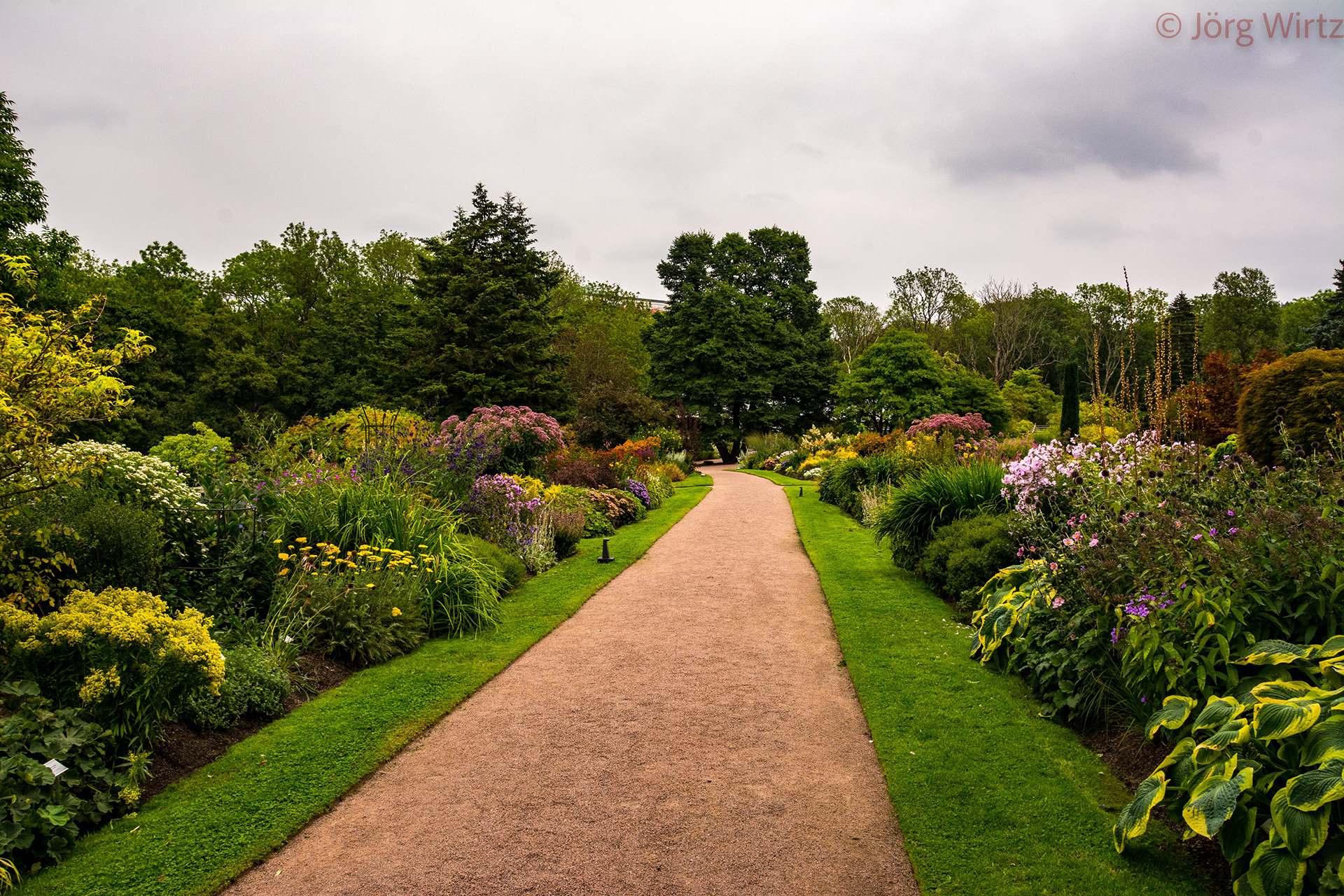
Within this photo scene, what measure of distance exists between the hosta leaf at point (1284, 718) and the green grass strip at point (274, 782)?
4227 millimetres

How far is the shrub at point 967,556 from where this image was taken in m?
6.80

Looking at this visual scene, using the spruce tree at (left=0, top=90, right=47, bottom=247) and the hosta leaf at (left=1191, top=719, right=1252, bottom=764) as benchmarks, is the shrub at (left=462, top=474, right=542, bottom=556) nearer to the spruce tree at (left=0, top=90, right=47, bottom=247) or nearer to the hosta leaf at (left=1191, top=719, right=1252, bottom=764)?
the hosta leaf at (left=1191, top=719, right=1252, bottom=764)

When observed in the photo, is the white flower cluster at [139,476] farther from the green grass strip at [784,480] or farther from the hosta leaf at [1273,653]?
the green grass strip at [784,480]

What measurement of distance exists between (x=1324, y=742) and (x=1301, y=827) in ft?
1.18

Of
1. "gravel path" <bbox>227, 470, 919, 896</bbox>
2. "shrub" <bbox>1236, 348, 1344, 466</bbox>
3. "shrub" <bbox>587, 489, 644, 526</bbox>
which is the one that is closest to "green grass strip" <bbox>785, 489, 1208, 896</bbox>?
"gravel path" <bbox>227, 470, 919, 896</bbox>

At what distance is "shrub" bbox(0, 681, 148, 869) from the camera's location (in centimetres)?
305

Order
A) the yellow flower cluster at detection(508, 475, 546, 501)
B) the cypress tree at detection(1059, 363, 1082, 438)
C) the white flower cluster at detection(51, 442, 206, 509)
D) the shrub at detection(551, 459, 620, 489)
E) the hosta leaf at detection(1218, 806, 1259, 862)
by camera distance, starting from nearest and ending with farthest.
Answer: the hosta leaf at detection(1218, 806, 1259, 862), the white flower cluster at detection(51, 442, 206, 509), the yellow flower cluster at detection(508, 475, 546, 501), the shrub at detection(551, 459, 620, 489), the cypress tree at detection(1059, 363, 1082, 438)

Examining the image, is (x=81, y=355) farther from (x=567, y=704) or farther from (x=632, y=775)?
(x=632, y=775)

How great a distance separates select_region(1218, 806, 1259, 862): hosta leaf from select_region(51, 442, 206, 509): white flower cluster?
6629mm

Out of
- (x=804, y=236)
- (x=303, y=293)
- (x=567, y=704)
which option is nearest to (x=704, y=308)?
(x=804, y=236)

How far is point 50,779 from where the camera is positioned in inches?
125

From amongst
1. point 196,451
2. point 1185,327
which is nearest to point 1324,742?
point 196,451

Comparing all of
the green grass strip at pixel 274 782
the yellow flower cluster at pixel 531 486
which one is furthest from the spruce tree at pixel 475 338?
the green grass strip at pixel 274 782

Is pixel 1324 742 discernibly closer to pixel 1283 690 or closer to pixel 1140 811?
pixel 1283 690
